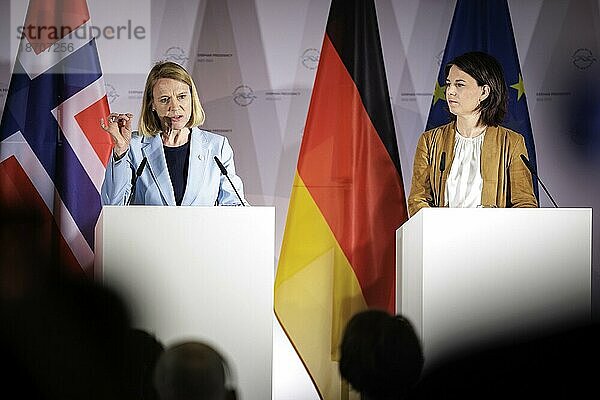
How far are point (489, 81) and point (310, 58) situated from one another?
1.03 metres

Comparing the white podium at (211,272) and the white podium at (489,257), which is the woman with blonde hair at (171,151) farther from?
the white podium at (489,257)

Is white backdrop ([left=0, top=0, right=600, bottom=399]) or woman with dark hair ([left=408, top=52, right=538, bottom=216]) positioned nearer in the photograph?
woman with dark hair ([left=408, top=52, right=538, bottom=216])

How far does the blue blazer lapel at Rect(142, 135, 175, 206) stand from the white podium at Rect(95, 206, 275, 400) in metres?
1.36

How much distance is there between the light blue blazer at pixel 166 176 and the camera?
427cm

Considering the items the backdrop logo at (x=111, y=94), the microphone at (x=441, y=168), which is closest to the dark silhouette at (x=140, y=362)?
the microphone at (x=441, y=168)

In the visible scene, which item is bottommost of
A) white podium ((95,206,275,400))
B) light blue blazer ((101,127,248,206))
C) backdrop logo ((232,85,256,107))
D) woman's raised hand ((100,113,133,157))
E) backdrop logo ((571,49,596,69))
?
white podium ((95,206,275,400))

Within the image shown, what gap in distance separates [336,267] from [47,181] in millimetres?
1726

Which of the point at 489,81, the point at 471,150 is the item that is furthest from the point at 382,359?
the point at 489,81

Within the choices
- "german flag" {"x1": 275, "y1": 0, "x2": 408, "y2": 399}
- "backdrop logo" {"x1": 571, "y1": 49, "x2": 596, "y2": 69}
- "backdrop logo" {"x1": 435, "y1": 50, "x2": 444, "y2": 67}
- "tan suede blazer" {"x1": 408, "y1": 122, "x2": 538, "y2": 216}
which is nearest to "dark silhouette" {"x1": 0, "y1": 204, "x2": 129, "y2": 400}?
"tan suede blazer" {"x1": 408, "y1": 122, "x2": 538, "y2": 216}

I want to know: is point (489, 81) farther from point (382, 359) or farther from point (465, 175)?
point (382, 359)

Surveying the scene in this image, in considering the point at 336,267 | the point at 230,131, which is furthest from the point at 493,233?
the point at 230,131

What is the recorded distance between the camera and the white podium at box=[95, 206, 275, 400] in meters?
2.82

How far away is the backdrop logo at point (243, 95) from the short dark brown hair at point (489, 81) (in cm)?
113

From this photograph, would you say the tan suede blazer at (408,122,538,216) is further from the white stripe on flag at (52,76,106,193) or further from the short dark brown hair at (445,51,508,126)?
the white stripe on flag at (52,76,106,193)
